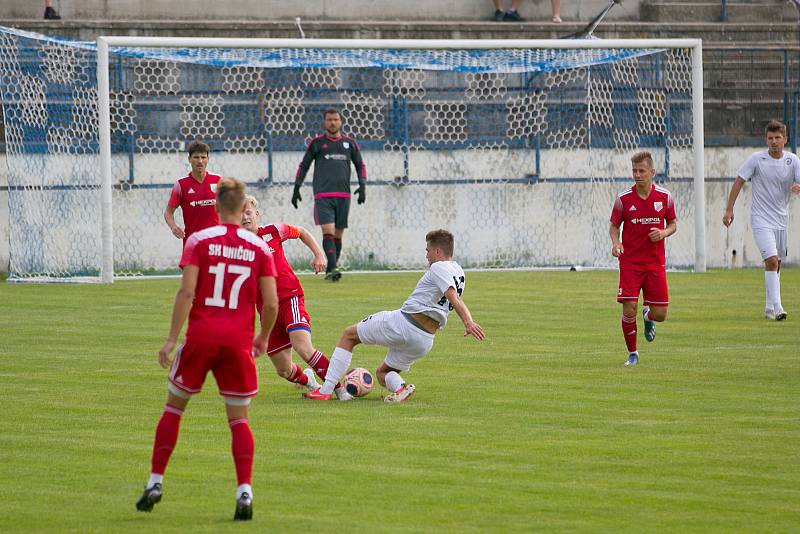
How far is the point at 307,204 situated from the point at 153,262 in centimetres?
297

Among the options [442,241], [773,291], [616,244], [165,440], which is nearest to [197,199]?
[616,244]

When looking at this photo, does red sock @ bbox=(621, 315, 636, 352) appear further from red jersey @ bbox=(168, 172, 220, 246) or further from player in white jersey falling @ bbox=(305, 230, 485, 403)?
red jersey @ bbox=(168, 172, 220, 246)

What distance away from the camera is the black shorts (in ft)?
67.0

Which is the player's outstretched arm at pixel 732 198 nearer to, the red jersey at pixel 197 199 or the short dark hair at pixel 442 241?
the red jersey at pixel 197 199

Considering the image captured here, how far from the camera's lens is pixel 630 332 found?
1195cm

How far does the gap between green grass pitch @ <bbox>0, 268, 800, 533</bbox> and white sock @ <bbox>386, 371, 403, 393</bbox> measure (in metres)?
0.26

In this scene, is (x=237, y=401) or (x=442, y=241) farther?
(x=442, y=241)

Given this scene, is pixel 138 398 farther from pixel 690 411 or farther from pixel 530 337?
pixel 530 337

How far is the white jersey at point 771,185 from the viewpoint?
15781 millimetres

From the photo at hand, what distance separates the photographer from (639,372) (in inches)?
451

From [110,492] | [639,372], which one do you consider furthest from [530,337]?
[110,492]

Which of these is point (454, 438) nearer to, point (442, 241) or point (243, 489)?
point (442, 241)

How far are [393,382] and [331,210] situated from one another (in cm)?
1069

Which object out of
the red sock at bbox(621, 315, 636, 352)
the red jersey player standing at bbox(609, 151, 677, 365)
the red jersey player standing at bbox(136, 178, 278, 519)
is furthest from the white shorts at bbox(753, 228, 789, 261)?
the red jersey player standing at bbox(136, 178, 278, 519)
